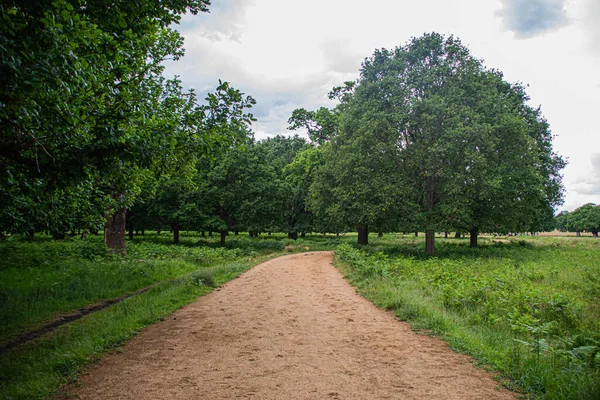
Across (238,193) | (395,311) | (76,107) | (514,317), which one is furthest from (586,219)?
(76,107)

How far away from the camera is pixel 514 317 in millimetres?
7531

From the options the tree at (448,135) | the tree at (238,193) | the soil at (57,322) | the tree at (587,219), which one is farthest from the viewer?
the tree at (587,219)

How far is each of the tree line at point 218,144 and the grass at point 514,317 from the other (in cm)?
580

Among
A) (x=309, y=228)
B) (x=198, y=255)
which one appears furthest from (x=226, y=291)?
(x=309, y=228)

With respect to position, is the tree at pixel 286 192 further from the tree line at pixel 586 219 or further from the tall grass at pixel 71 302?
the tree line at pixel 586 219

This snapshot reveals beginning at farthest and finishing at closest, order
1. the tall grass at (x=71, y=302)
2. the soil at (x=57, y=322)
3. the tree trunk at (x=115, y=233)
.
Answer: the tree trunk at (x=115, y=233)
the soil at (x=57, y=322)
the tall grass at (x=71, y=302)

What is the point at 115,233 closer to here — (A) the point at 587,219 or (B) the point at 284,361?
(B) the point at 284,361

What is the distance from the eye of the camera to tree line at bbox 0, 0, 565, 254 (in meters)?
4.92

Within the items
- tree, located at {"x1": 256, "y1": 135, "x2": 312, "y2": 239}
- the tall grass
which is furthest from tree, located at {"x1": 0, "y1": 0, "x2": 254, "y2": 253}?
tree, located at {"x1": 256, "y1": 135, "x2": 312, "y2": 239}

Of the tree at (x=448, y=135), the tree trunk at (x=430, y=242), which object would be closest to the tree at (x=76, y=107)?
the tree at (x=448, y=135)

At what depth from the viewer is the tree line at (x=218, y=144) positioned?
16.1 feet

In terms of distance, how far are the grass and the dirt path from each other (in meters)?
0.43

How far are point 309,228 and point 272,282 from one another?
2929cm

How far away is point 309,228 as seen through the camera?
42.0 m
